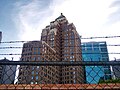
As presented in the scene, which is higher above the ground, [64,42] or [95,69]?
[64,42]

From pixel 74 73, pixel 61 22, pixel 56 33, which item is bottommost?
pixel 74 73

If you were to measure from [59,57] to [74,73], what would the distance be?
1516 centimetres

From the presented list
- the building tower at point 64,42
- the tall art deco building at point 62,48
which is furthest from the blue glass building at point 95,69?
the tall art deco building at point 62,48

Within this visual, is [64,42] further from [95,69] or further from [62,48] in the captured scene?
[95,69]

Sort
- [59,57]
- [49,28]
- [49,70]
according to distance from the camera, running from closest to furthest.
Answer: [49,70] < [59,57] < [49,28]

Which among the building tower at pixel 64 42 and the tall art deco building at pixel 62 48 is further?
the building tower at pixel 64 42

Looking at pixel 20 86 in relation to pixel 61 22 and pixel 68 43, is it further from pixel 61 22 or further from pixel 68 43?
pixel 61 22

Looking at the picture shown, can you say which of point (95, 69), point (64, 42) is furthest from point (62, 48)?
point (95, 69)

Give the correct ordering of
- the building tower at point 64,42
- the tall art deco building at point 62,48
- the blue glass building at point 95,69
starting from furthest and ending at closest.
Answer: the building tower at point 64,42 → the tall art deco building at point 62,48 → the blue glass building at point 95,69

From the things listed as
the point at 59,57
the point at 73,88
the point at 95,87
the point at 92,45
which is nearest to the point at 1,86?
the point at 73,88

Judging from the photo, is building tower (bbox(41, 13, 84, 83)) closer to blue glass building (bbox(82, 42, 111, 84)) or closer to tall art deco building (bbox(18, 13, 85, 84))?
tall art deco building (bbox(18, 13, 85, 84))

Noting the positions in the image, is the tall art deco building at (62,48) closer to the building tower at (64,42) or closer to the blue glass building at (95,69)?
the building tower at (64,42)

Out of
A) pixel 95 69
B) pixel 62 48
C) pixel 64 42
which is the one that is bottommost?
pixel 95 69

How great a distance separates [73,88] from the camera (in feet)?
6.65
